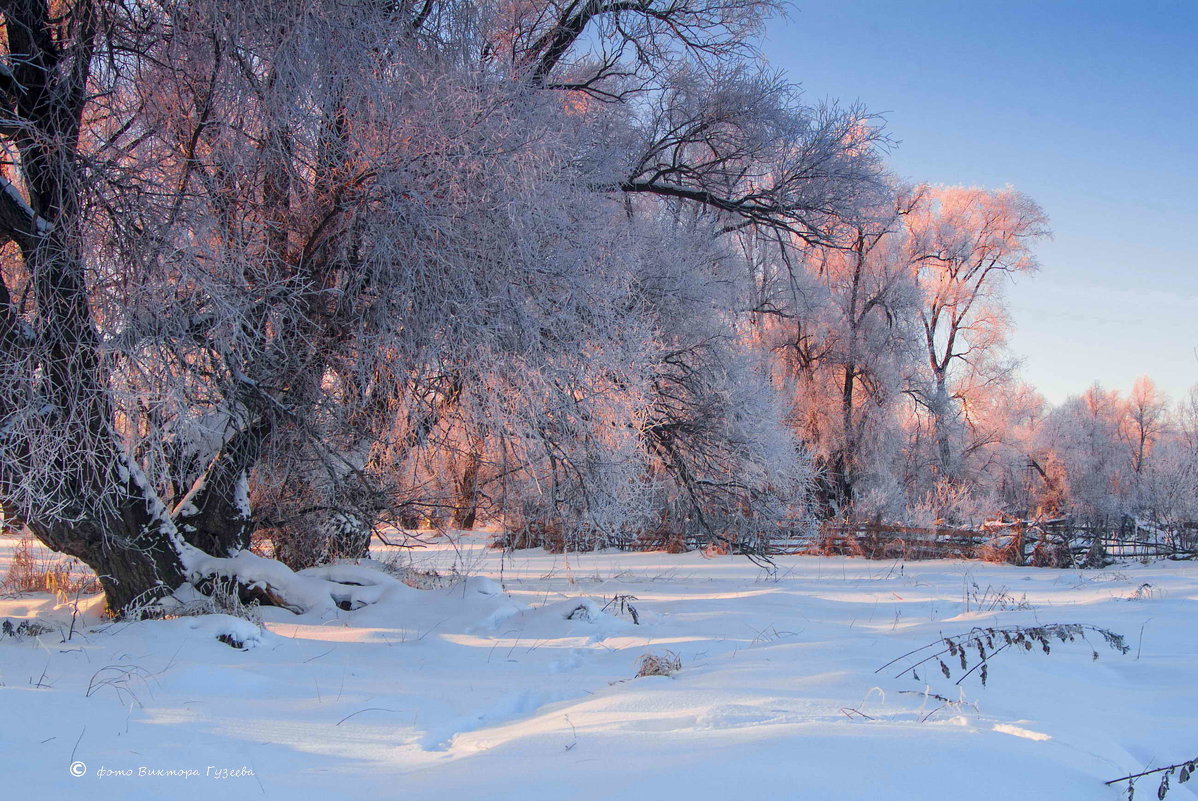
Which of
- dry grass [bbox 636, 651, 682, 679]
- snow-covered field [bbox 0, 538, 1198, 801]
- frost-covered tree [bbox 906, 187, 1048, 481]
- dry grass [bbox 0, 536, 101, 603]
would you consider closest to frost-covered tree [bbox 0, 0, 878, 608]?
snow-covered field [bbox 0, 538, 1198, 801]

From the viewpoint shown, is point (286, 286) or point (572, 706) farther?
point (286, 286)

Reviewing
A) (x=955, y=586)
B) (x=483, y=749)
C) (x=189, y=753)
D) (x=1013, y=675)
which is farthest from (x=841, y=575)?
(x=189, y=753)

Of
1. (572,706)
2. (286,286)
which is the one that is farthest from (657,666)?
(286,286)

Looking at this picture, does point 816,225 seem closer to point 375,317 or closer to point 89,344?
point 375,317

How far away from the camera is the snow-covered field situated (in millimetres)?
2762

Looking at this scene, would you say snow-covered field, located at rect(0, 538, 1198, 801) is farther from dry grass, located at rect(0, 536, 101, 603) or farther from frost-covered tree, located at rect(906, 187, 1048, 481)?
→ frost-covered tree, located at rect(906, 187, 1048, 481)

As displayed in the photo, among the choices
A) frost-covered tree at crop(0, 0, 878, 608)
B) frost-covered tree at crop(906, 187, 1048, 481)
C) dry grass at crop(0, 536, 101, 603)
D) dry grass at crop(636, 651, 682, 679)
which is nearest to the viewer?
dry grass at crop(636, 651, 682, 679)

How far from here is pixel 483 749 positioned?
11.1ft

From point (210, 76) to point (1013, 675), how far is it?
21.5 feet

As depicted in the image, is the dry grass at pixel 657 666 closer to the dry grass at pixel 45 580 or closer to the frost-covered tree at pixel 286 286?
the frost-covered tree at pixel 286 286

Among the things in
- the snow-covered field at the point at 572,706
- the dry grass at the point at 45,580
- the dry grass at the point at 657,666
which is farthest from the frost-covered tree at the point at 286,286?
the dry grass at the point at 657,666

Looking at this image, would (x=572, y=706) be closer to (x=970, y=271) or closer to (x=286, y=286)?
(x=286, y=286)

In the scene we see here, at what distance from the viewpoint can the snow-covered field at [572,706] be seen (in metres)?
2.76

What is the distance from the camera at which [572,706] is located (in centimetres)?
411
